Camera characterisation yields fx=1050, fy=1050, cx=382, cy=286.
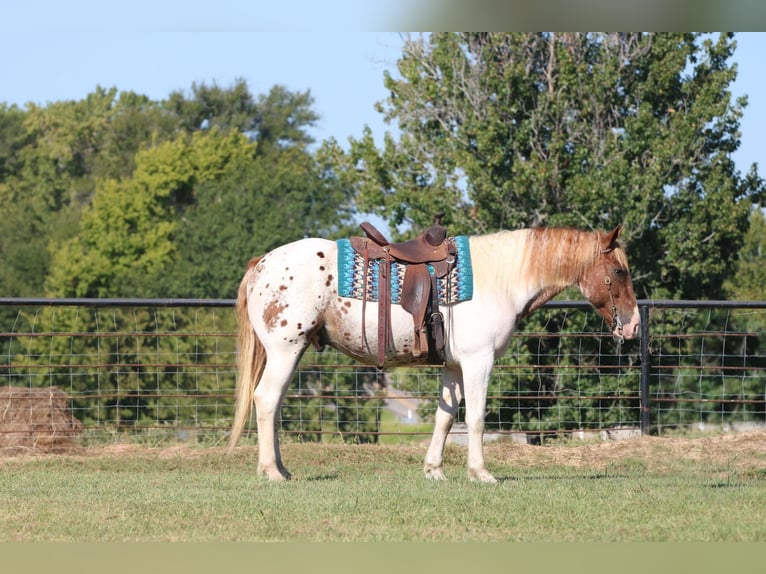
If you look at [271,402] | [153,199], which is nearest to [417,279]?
[271,402]

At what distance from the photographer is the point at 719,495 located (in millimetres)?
6070

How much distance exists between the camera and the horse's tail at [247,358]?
7199 mm

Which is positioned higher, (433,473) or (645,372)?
(645,372)

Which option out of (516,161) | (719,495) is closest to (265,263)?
(719,495)

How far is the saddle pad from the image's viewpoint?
22.4ft

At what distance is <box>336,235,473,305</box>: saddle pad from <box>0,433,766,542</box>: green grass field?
1208 mm

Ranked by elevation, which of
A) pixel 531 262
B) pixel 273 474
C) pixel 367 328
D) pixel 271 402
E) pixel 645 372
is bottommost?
pixel 273 474

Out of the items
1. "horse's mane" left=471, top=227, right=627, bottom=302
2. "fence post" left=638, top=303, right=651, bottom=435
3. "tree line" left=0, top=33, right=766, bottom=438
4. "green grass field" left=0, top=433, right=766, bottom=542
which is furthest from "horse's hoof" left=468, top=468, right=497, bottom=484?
"tree line" left=0, top=33, right=766, bottom=438

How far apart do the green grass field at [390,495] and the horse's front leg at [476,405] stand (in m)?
0.21

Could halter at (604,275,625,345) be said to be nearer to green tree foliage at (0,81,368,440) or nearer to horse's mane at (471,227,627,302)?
horse's mane at (471,227,627,302)

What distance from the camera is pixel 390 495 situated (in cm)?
593

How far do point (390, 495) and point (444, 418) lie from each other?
1.31 metres

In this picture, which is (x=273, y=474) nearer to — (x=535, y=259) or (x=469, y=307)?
(x=469, y=307)

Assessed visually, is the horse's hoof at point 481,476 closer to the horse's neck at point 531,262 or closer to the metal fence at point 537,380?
the horse's neck at point 531,262
